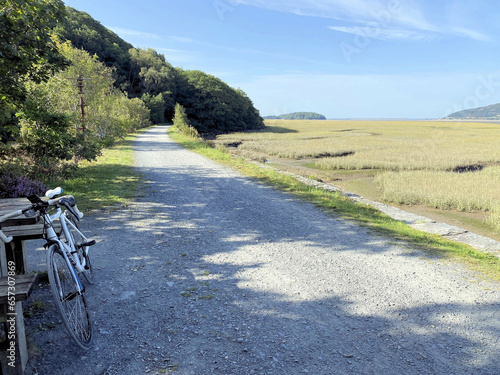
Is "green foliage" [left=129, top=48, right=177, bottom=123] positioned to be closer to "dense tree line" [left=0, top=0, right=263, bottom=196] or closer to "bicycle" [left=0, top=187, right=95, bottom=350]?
"dense tree line" [left=0, top=0, right=263, bottom=196]

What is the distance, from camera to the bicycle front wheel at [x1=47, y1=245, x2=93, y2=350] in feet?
9.66

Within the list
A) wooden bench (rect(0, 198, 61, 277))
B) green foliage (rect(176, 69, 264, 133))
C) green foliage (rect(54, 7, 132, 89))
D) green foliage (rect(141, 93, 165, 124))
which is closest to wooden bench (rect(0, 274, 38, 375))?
wooden bench (rect(0, 198, 61, 277))

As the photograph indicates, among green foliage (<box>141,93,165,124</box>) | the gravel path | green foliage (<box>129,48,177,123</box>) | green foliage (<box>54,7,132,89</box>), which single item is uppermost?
green foliage (<box>54,7,132,89</box>)

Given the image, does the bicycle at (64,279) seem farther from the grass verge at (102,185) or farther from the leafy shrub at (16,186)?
the leafy shrub at (16,186)

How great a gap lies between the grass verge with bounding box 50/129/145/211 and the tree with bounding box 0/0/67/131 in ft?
9.61

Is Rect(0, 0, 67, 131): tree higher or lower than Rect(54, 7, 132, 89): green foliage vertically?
lower

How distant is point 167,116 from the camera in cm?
8794

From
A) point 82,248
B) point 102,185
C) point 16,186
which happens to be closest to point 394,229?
point 82,248

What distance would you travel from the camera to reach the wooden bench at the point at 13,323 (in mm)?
2570

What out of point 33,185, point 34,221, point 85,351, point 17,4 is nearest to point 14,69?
point 17,4

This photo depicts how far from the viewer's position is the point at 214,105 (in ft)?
267

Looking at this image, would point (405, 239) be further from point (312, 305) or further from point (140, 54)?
point (140, 54)

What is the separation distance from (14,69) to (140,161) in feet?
34.0

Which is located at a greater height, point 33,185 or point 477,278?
point 33,185
